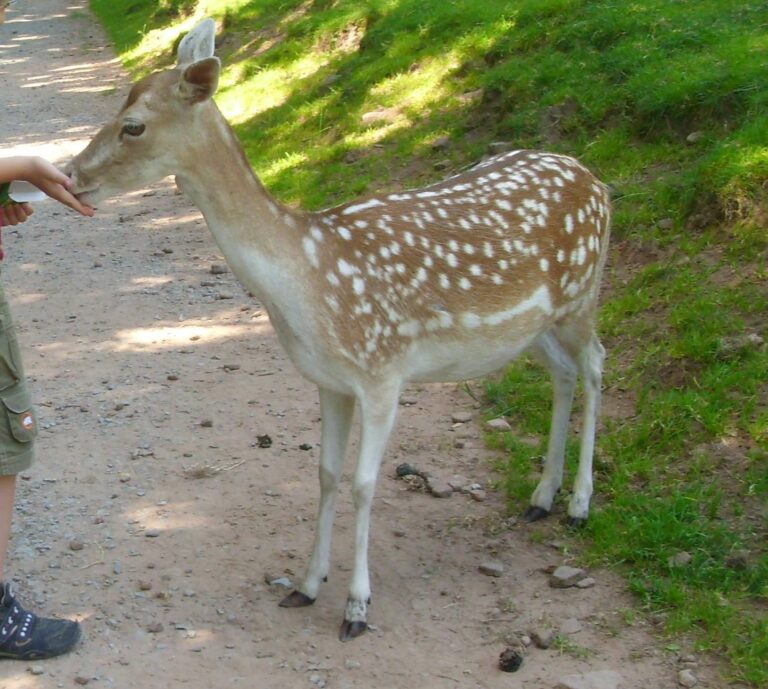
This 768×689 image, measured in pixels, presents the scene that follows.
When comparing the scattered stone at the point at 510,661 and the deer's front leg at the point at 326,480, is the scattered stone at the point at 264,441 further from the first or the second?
the scattered stone at the point at 510,661

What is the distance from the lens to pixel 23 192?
12.4 feet

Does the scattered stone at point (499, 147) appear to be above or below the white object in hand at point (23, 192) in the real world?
below

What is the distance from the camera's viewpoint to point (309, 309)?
4090 mm

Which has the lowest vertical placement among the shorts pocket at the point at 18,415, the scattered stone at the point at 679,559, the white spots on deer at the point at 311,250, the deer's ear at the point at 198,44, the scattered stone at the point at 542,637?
the scattered stone at the point at 542,637

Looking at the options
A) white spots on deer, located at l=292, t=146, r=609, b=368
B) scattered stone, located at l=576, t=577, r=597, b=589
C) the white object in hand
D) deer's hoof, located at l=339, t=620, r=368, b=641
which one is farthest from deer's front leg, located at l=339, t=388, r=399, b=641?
the white object in hand

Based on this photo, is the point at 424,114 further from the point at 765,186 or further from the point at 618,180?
the point at 765,186

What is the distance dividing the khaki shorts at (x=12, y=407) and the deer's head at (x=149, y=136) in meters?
0.55

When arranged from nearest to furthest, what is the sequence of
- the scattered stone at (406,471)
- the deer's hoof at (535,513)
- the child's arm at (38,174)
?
the child's arm at (38,174) → the deer's hoof at (535,513) → the scattered stone at (406,471)

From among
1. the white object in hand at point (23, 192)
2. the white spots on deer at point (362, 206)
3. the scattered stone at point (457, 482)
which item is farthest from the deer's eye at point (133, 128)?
the scattered stone at point (457, 482)

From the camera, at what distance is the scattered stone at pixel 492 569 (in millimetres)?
4570

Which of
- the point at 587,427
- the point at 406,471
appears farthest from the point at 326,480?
the point at 587,427

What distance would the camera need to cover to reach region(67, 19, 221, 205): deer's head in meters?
3.96

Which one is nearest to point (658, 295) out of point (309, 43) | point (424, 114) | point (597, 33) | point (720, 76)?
point (720, 76)

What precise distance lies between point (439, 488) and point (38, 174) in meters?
2.40
